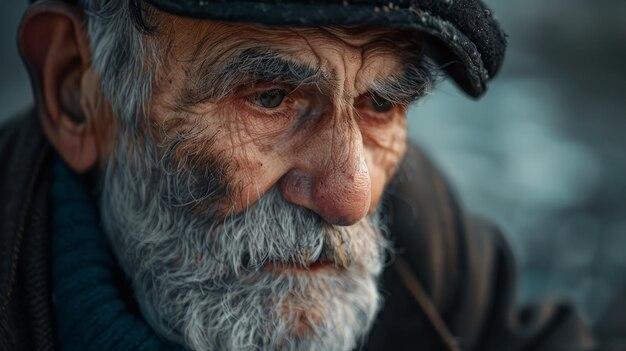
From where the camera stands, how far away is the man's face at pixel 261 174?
1.36 metres

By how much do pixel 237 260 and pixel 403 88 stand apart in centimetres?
49

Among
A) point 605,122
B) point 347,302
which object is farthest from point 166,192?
point 605,122

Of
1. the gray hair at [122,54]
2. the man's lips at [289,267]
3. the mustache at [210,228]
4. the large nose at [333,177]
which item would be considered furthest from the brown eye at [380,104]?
the gray hair at [122,54]

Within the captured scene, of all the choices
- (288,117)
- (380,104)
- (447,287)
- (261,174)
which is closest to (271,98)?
Answer: (288,117)

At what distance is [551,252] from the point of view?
11.6ft

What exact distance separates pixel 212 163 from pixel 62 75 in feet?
1.57

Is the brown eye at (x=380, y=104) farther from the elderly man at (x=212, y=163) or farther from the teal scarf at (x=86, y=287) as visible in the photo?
the teal scarf at (x=86, y=287)

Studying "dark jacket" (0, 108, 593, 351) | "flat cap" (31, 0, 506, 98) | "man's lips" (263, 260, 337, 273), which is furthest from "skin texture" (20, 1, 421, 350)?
"dark jacket" (0, 108, 593, 351)

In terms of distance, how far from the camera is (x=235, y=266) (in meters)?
1.45

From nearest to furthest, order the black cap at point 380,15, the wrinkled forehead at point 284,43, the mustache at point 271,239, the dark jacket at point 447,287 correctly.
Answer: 1. the black cap at point 380,15
2. the wrinkled forehead at point 284,43
3. the mustache at point 271,239
4. the dark jacket at point 447,287

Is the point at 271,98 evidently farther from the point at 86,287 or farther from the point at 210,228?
the point at 86,287

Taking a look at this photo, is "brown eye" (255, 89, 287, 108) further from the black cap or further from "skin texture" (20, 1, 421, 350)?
the black cap

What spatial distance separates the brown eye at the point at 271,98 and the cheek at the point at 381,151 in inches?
9.2

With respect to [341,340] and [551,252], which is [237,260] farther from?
[551,252]
